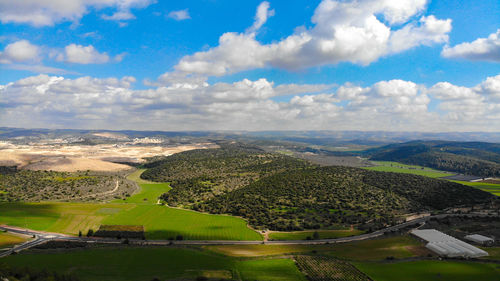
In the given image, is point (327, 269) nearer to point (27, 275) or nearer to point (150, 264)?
point (150, 264)

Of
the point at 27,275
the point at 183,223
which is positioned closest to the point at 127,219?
the point at 183,223

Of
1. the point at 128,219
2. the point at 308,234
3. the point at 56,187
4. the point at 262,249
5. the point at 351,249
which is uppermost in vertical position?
the point at 56,187

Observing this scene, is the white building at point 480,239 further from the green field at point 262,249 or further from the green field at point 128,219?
the green field at point 128,219

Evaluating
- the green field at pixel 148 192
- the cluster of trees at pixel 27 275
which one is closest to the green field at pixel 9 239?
the cluster of trees at pixel 27 275

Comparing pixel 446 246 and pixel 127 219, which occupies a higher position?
pixel 446 246

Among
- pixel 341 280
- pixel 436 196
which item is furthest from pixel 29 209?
pixel 436 196

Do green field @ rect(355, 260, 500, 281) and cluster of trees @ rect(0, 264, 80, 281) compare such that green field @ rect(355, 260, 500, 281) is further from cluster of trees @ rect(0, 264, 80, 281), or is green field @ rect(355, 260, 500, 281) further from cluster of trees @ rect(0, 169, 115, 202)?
cluster of trees @ rect(0, 169, 115, 202)
